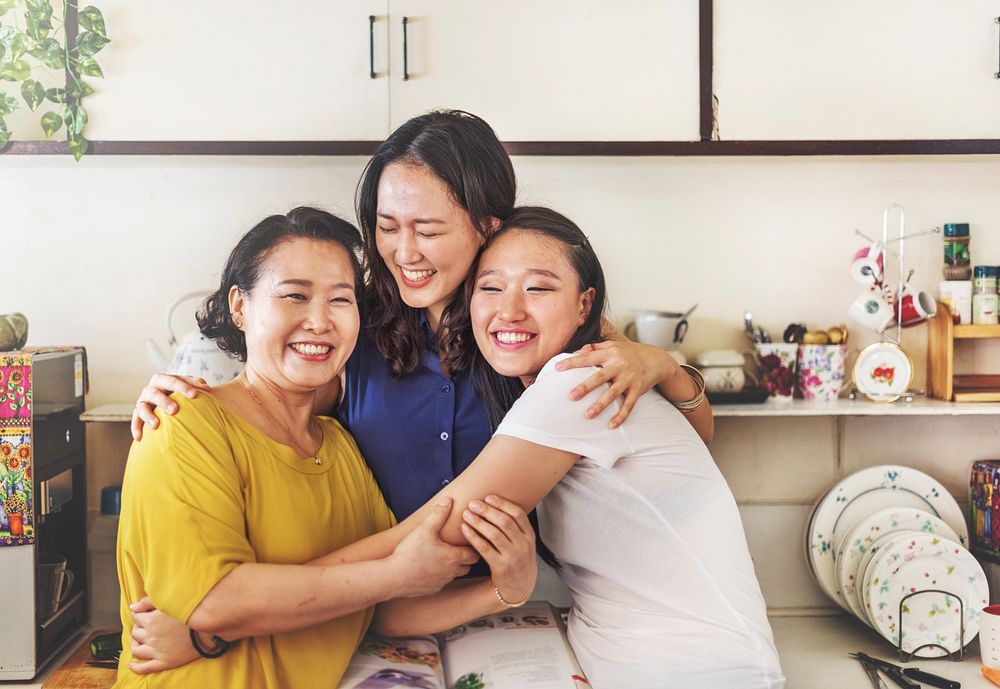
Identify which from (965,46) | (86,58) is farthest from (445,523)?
(965,46)

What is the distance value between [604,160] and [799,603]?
1273 millimetres

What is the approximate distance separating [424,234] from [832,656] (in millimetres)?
1348

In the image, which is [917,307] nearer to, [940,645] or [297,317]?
[940,645]

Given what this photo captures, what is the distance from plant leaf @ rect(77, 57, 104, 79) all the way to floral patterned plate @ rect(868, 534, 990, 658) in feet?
7.02

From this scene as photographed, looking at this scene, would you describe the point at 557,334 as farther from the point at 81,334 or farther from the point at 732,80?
the point at 81,334

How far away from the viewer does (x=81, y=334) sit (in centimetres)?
208

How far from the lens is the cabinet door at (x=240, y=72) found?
1.97 m

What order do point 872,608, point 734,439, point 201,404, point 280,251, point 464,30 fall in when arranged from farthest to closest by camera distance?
point 734,439
point 464,30
point 872,608
point 280,251
point 201,404

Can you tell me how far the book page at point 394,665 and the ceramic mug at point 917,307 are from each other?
1405mm

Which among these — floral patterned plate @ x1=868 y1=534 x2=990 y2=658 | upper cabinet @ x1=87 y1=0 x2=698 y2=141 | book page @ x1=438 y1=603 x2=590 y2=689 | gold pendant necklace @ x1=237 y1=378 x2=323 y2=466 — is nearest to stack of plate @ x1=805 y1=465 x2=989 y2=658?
floral patterned plate @ x1=868 y1=534 x2=990 y2=658

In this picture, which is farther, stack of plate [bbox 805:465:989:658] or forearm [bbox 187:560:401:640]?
stack of plate [bbox 805:465:989:658]

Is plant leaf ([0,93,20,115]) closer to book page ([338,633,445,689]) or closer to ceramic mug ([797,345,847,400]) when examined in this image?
book page ([338,633,445,689])

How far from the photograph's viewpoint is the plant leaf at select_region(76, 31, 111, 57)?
75.4 inches

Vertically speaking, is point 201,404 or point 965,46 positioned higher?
point 965,46
